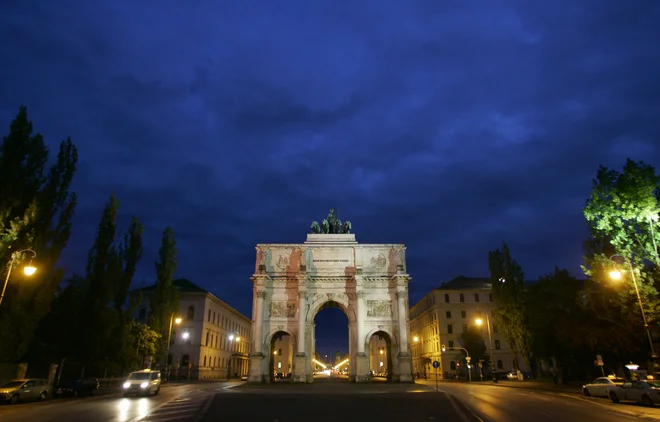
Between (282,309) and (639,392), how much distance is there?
31.8 m

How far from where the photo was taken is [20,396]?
22.9 m

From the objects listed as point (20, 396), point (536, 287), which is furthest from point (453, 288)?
point (20, 396)

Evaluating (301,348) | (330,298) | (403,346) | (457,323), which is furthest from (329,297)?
(457,323)

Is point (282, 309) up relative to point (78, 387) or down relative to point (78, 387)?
up

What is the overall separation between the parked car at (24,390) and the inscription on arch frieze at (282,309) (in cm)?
2215

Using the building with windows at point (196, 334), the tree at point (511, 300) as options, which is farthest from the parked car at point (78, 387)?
the tree at point (511, 300)

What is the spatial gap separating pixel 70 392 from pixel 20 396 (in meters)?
5.16

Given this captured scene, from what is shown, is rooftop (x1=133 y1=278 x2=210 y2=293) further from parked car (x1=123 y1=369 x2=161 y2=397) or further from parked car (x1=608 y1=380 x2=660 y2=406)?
parked car (x1=608 y1=380 x2=660 y2=406)

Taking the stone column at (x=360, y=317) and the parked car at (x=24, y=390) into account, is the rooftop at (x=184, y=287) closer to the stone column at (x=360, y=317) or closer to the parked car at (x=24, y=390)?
the stone column at (x=360, y=317)

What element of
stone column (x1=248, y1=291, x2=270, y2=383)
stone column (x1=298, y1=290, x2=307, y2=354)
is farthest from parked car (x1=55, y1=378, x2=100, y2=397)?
stone column (x1=298, y1=290, x2=307, y2=354)

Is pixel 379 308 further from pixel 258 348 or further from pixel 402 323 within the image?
pixel 258 348

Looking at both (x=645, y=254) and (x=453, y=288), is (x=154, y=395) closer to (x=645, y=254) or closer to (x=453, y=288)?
(x=645, y=254)

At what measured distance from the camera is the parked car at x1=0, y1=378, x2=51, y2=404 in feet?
72.3

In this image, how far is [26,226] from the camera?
27234mm
